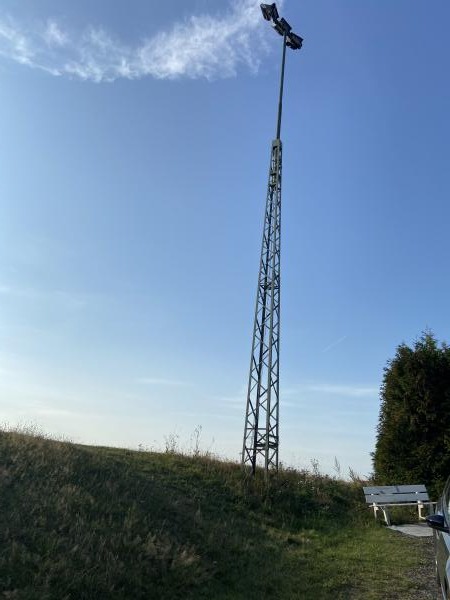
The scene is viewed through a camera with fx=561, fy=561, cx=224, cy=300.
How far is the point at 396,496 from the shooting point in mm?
13617

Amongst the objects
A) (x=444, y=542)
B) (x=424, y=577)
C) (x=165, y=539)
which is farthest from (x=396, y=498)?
(x=444, y=542)

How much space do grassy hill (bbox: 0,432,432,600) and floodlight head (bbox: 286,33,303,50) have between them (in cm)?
1311

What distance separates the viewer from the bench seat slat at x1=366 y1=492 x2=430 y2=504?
1357cm

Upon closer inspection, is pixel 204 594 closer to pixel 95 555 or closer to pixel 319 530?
pixel 95 555

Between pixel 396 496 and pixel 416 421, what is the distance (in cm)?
215

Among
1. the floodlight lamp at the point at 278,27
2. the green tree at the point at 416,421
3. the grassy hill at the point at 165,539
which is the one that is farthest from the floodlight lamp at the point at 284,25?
the grassy hill at the point at 165,539

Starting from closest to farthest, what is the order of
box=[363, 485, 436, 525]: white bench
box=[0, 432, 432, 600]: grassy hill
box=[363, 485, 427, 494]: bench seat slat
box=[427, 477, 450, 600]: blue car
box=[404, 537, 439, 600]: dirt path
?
box=[427, 477, 450, 600]: blue car < box=[0, 432, 432, 600]: grassy hill < box=[404, 537, 439, 600]: dirt path < box=[363, 485, 436, 525]: white bench < box=[363, 485, 427, 494]: bench seat slat

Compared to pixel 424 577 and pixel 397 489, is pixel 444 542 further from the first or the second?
pixel 397 489

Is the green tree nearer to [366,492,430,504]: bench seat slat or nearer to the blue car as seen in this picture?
[366,492,430,504]: bench seat slat

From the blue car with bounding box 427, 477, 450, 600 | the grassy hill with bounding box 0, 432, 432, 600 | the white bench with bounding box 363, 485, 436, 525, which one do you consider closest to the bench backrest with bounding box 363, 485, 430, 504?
the white bench with bounding box 363, 485, 436, 525

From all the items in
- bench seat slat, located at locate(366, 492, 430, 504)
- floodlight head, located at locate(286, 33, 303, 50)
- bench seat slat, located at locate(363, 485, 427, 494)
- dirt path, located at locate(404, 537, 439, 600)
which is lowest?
dirt path, located at locate(404, 537, 439, 600)

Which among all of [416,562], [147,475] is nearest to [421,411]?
[416,562]

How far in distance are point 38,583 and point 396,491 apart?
9965mm

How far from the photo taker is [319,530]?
12.4 metres
